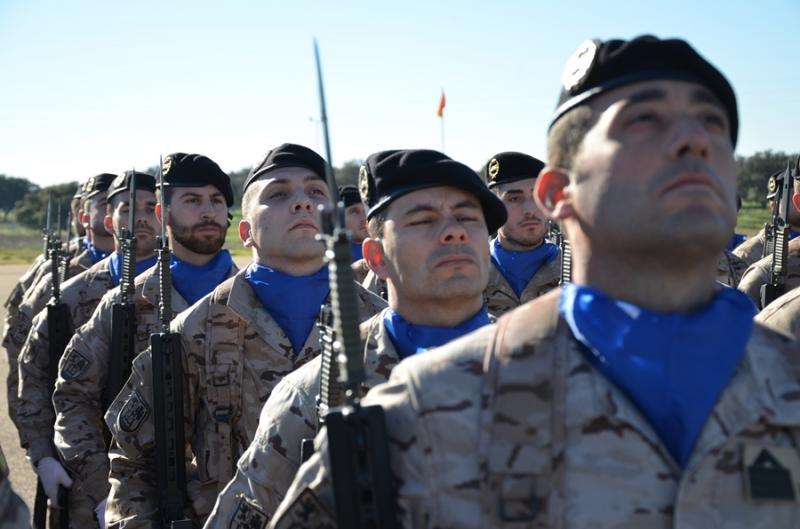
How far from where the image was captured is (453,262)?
347 cm

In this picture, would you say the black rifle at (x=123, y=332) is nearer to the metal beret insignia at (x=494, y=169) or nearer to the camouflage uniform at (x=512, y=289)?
the camouflage uniform at (x=512, y=289)

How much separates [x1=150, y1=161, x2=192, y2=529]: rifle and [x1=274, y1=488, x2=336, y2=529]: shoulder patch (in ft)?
8.41

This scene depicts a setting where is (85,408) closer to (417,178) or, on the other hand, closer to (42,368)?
(42,368)

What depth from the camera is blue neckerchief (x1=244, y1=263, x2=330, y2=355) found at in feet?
15.7

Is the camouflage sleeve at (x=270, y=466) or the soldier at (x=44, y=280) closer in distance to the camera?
the camouflage sleeve at (x=270, y=466)

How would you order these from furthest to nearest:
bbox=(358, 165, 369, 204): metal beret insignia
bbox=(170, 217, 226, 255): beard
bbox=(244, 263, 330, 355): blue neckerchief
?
bbox=(170, 217, 226, 255): beard
bbox=(244, 263, 330, 355): blue neckerchief
bbox=(358, 165, 369, 204): metal beret insignia

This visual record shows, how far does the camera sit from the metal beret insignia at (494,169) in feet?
24.3

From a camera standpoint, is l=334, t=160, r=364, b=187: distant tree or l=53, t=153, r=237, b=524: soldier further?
l=334, t=160, r=364, b=187: distant tree

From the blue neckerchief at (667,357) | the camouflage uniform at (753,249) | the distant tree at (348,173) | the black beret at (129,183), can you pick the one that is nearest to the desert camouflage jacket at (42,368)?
the black beret at (129,183)

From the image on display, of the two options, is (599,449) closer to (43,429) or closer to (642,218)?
(642,218)

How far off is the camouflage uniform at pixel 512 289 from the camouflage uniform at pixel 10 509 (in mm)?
4996

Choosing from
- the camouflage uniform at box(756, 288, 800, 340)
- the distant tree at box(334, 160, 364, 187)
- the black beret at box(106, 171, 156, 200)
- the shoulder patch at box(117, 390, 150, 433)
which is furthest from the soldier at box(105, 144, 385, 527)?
the distant tree at box(334, 160, 364, 187)

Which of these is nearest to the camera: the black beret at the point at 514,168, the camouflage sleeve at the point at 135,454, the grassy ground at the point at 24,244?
the camouflage sleeve at the point at 135,454

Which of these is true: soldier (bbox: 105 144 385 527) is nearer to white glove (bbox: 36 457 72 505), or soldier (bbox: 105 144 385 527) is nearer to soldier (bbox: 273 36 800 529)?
white glove (bbox: 36 457 72 505)
